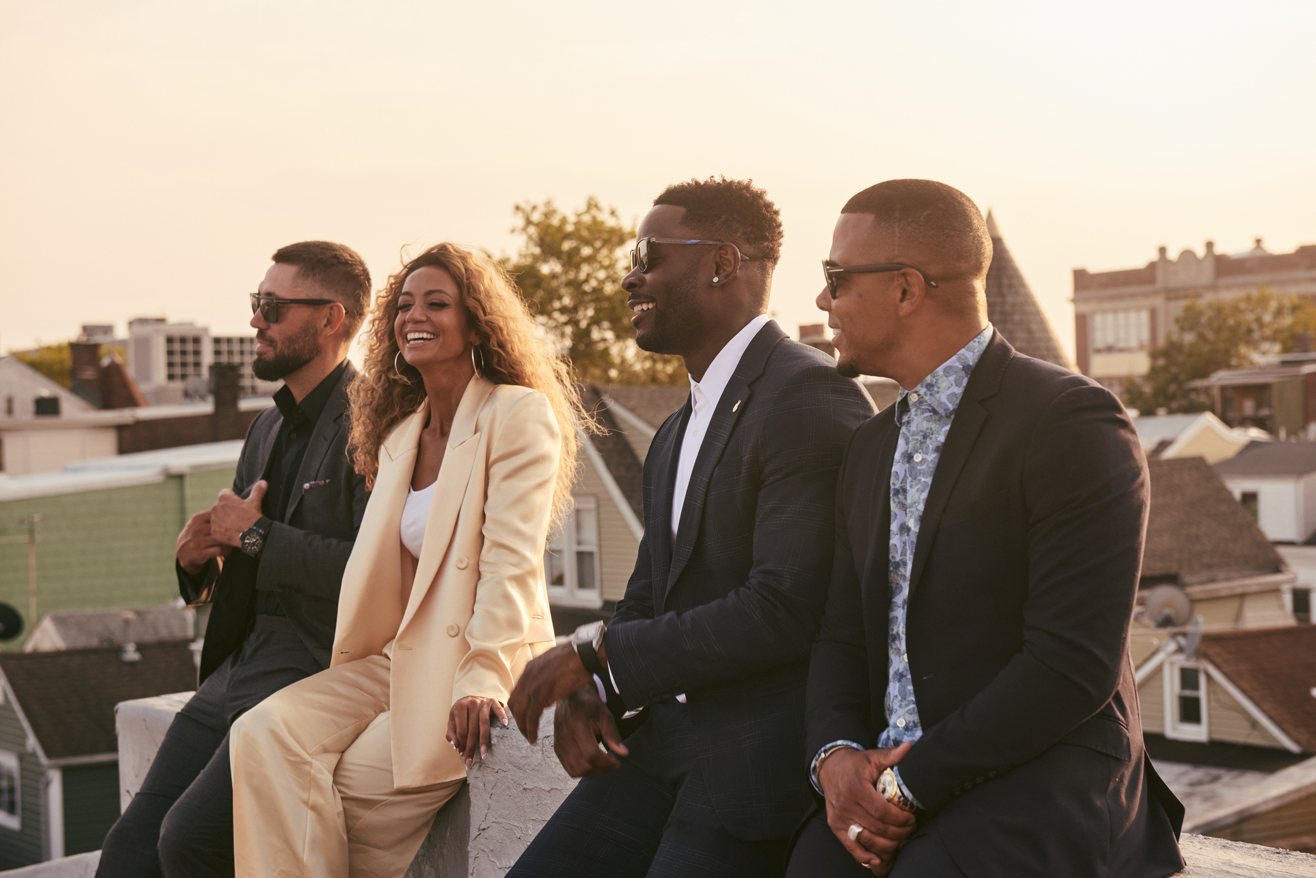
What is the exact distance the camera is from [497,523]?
12.0ft

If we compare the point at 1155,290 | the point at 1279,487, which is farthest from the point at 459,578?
the point at 1155,290

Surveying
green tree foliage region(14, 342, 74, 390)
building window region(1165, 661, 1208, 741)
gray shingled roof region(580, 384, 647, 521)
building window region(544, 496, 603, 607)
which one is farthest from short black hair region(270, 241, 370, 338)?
green tree foliage region(14, 342, 74, 390)

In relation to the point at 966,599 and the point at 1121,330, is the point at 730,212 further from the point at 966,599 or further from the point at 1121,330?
the point at 1121,330

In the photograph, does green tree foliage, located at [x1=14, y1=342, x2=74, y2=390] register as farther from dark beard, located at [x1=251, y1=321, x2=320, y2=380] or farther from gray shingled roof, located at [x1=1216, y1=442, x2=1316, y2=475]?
dark beard, located at [x1=251, y1=321, x2=320, y2=380]

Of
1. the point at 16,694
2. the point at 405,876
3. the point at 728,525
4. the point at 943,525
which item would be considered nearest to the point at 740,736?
the point at 728,525

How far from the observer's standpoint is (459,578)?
12.0 ft

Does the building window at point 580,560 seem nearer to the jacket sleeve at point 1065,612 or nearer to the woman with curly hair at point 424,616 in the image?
the woman with curly hair at point 424,616

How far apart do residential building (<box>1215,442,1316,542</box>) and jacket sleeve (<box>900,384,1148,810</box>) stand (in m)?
41.3

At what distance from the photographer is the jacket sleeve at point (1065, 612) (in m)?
2.25

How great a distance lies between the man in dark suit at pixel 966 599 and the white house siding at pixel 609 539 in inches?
846

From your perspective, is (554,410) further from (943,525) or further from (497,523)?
(943,525)

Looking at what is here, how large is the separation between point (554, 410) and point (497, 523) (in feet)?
2.12

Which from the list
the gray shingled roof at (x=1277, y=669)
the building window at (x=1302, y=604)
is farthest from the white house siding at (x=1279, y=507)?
the gray shingled roof at (x=1277, y=669)

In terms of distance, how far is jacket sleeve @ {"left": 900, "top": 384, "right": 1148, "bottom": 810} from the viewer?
225 centimetres
